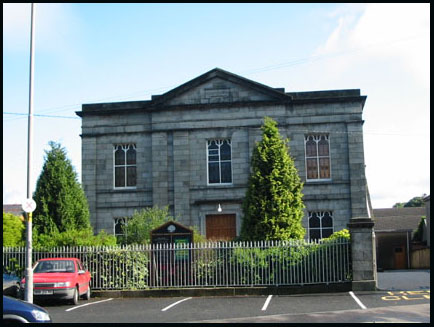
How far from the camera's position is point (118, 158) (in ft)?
95.0

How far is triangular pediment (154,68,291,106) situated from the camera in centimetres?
2809

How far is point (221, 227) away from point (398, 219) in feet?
101

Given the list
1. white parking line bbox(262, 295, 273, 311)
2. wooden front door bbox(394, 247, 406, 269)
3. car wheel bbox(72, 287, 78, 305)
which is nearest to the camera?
white parking line bbox(262, 295, 273, 311)

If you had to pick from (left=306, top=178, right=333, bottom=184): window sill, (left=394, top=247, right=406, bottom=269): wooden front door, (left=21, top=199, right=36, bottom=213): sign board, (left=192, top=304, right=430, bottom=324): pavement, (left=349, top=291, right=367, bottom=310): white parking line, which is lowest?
(left=394, top=247, right=406, bottom=269): wooden front door

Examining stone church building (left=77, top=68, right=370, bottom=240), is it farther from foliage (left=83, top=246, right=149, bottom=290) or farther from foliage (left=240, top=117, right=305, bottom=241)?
foliage (left=83, top=246, right=149, bottom=290)

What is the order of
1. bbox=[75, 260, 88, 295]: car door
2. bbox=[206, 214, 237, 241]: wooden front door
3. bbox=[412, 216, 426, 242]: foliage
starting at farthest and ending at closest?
bbox=[412, 216, 426, 242]: foliage < bbox=[206, 214, 237, 241]: wooden front door < bbox=[75, 260, 88, 295]: car door

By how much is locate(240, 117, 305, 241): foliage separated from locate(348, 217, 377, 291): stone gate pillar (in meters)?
3.00

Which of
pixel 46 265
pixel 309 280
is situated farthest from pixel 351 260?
pixel 46 265

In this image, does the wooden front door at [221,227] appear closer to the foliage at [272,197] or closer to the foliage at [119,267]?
the foliage at [272,197]

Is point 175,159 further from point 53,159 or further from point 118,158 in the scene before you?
point 53,159

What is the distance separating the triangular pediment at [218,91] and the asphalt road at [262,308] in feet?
40.5

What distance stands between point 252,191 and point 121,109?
10202mm

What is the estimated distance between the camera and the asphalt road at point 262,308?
13.3m

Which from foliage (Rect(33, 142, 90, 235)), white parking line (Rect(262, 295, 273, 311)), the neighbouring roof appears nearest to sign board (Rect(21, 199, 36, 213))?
white parking line (Rect(262, 295, 273, 311))
